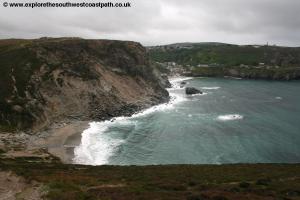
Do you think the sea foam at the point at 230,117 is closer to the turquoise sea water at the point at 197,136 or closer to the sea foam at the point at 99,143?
the turquoise sea water at the point at 197,136

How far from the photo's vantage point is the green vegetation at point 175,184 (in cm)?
2973

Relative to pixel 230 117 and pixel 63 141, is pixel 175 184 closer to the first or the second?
pixel 63 141

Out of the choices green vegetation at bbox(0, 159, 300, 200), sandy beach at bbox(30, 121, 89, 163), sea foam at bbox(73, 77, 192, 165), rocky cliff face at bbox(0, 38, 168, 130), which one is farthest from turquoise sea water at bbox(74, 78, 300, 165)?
green vegetation at bbox(0, 159, 300, 200)

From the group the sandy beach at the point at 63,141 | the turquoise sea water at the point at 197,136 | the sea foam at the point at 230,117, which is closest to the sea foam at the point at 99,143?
the turquoise sea water at the point at 197,136

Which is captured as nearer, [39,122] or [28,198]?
[28,198]

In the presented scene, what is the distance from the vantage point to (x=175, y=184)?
34.2m

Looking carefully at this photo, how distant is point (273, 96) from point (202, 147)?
86760mm

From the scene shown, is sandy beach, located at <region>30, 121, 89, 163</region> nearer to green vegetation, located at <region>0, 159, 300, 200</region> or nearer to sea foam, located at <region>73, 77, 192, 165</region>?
sea foam, located at <region>73, 77, 192, 165</region>

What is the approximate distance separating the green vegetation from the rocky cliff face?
143 feet

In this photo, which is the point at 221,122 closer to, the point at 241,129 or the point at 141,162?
the point at 241,129

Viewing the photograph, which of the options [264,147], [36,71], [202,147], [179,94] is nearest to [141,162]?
[202,147]

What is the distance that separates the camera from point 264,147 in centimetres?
7194

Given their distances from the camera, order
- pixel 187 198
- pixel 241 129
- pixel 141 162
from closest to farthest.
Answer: pixel 187 198 → pixel 141 162 → pixel 241 129

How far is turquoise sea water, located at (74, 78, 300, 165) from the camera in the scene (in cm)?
6625
